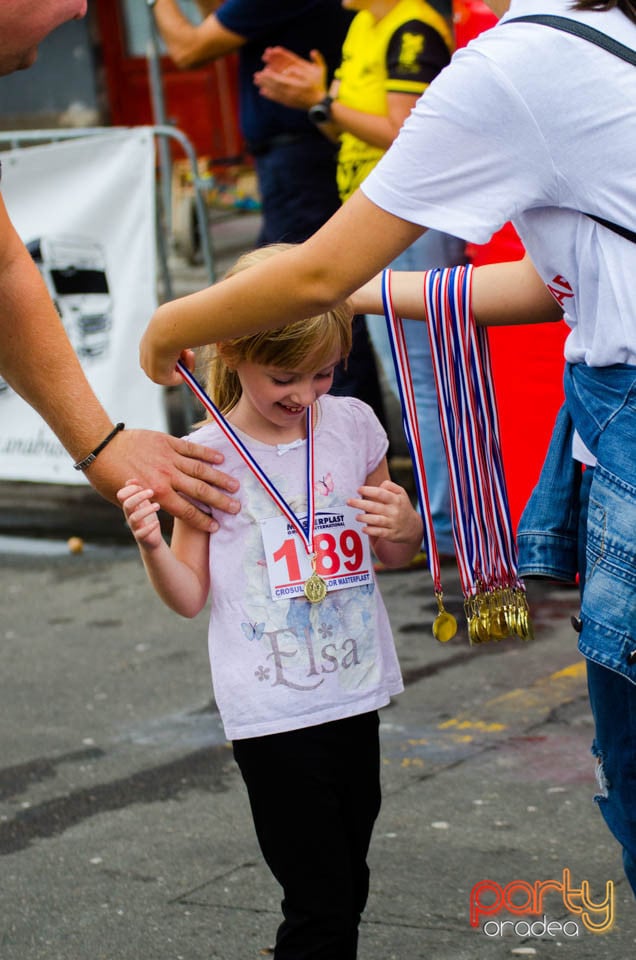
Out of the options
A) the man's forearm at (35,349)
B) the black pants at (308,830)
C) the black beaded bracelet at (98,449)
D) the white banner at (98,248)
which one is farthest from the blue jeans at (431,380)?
the black pants at (308,830)

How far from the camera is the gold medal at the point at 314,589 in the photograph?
8.62ft

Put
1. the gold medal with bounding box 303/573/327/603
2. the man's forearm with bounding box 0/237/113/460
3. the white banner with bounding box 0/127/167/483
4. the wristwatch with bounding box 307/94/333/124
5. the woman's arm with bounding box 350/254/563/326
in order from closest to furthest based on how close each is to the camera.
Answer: the woman's arm with bounding box 350/254/563/326 < the gold medal with bounding box 303/573/327/603 < the man's forearm with bounding box 0/237/113/460 < the wristwatch with bounding box 307/94/333/124 < the white banner with bounding box 0/127/167/483

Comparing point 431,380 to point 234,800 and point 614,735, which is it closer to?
point 234,800

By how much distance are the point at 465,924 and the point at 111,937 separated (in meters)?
0.78

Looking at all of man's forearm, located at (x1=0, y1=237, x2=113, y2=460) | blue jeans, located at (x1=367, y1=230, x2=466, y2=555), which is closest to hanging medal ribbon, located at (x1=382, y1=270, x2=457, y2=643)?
man's forearm, located at (x1=0, y1=237, x2=113, y2=460)

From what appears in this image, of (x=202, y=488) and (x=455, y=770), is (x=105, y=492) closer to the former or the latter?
(x=202, y=488)

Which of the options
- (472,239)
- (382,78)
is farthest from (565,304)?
(382,78)

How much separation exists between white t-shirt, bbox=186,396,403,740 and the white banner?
3855mm

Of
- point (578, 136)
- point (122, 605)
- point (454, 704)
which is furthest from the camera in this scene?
point (122, 605)

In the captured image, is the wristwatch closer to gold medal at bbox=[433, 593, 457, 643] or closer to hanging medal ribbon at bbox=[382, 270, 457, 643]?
hanging medal ribbon at bbox=[382, 270, 457, 643]

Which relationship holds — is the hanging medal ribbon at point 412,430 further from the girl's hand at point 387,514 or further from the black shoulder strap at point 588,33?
Answer: the black shoulder strap at point 588,33

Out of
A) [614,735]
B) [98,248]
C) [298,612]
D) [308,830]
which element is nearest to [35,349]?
[298,612]

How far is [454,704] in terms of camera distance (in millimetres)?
4504

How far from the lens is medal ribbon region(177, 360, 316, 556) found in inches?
104
